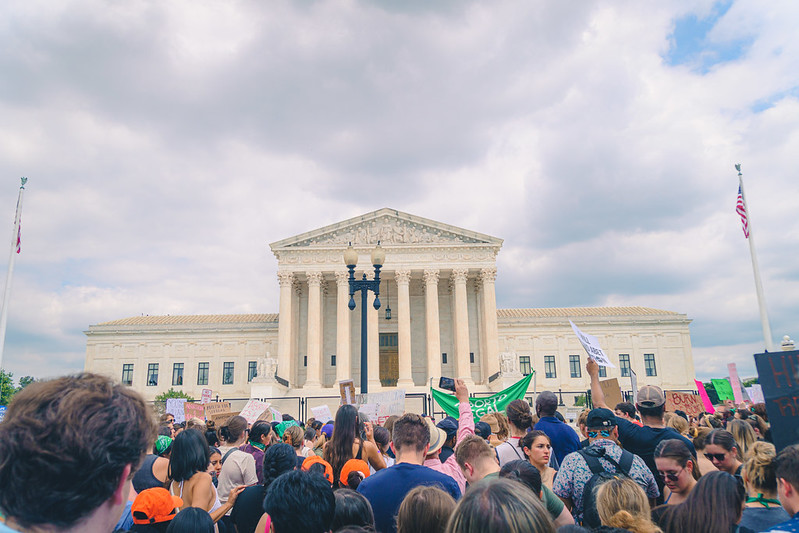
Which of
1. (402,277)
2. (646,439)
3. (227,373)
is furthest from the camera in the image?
(227,373)

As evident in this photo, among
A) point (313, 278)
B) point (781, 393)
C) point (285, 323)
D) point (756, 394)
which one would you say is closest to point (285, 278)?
point (313, 278)

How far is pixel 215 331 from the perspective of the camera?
50.9m

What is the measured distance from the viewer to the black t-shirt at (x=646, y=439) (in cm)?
604

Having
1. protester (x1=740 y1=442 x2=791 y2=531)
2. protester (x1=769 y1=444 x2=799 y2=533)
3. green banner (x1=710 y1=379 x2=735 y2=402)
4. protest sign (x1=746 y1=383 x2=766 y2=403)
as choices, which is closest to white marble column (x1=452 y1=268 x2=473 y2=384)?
green banner (x1=710 y1=379 x2=735 y2=402)

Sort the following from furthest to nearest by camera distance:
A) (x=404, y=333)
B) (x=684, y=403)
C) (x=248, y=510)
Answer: (x=404, y=333) → (x=684, y=403) → (x=248, y=510)

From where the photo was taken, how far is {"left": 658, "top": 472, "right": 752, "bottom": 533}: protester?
3484 mm

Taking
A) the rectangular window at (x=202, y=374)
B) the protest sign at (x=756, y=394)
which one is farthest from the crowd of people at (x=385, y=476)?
the rectangular window at (x=202, y=374)

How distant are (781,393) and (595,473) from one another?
6.80ft

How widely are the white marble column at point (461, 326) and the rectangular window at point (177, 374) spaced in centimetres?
2633

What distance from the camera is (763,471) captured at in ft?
13.8

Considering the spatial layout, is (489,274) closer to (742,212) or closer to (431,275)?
(431,275)

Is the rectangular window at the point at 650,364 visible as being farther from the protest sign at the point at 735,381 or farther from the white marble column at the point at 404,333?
the protest sign at the point at 735,381

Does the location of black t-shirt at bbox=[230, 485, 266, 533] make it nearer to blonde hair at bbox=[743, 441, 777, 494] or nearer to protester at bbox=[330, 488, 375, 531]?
protester at bbox=[330, 488, 375, 531]

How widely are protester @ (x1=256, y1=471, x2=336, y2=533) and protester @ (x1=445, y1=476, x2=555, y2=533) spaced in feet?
4.65
